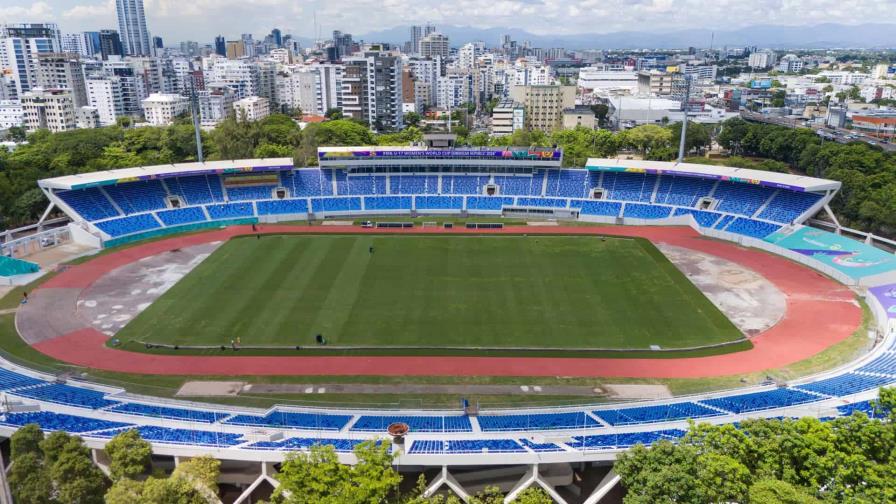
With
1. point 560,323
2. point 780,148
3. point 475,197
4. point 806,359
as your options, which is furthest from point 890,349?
point 780,148

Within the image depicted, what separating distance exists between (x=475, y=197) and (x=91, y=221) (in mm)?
39122

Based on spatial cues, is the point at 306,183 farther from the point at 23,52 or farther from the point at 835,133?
the point at 23,52

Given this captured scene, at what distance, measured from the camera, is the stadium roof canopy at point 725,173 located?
183ft

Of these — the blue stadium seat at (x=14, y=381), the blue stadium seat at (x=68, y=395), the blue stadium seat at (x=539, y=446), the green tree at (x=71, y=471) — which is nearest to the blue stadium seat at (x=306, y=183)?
the blue stadium seat at (x=14, y=381)

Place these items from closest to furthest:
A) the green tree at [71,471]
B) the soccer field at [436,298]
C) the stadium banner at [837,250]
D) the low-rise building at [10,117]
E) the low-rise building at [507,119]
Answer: the green tree at [71,471]
the soccer field at [436,298]
the stadium banner at [837,250]
the low-rise building at [10,117]
the low-rise building at [507,119]

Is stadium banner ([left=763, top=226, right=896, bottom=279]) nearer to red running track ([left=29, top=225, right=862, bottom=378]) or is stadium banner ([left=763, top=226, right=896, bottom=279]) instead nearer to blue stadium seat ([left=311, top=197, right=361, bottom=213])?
red running track ([left=29, top=225, right=862, bottom=378])

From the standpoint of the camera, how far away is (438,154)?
68562 mm

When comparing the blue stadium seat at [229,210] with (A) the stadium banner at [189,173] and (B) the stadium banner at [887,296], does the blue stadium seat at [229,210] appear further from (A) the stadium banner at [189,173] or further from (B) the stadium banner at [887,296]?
(B) the stadium banner at [887,296]

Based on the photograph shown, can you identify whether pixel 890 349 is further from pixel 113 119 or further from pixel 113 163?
pixel 113 119

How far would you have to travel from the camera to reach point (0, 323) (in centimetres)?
3878

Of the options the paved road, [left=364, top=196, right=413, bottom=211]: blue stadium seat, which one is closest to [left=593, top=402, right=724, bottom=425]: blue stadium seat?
[left=364, top=196, right=413, bottom=211]: blue stadium seat

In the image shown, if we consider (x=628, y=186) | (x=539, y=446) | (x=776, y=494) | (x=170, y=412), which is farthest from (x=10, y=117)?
(x=776, y=494)

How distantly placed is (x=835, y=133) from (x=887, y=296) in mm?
87836

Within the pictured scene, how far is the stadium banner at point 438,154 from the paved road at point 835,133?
181ft
